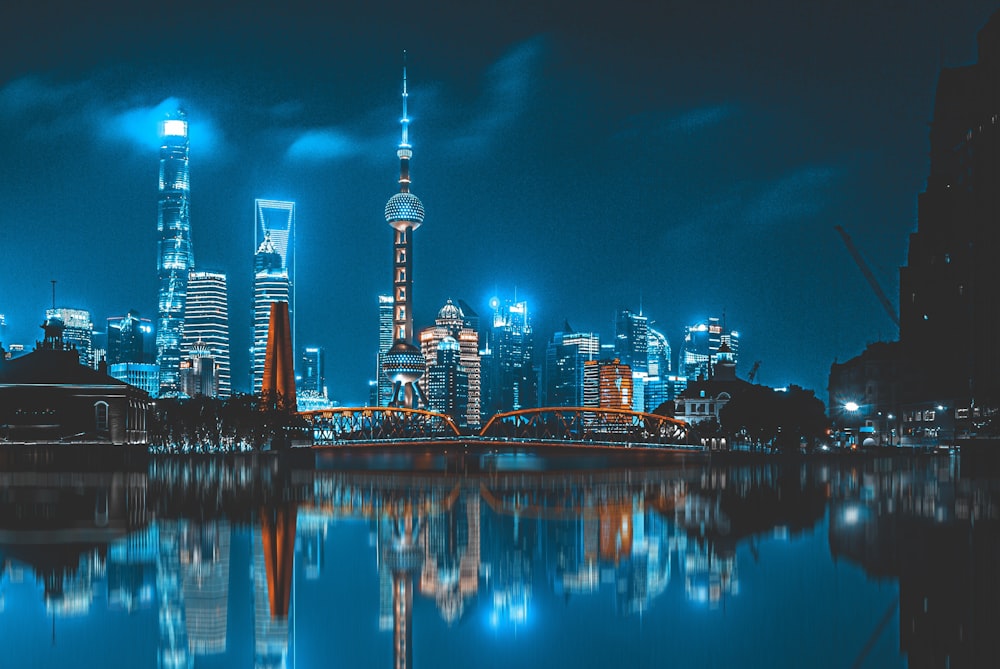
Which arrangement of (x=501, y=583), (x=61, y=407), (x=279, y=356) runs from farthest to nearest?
(x=279, y=356) → (x=61, y=407) → (x=501, y=583)

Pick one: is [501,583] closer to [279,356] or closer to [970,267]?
[279,356]

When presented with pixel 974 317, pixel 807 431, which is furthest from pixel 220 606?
pixel 974 317

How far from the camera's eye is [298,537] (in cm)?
4459

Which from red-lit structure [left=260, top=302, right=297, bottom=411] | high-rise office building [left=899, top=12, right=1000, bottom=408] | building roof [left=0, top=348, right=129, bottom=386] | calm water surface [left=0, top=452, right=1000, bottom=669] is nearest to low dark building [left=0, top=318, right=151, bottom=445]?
building roof [left=0, top=348, right=129, bottom=386]

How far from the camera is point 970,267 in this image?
176 meters

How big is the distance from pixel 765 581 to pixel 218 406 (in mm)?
133200

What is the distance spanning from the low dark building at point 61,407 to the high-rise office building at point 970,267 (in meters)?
109

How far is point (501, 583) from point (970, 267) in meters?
165

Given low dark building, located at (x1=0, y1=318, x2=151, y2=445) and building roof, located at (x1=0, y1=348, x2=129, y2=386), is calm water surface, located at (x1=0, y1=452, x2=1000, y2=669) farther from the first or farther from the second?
building roof, located at (x1=0, y1=348, x2=129, y2=386)

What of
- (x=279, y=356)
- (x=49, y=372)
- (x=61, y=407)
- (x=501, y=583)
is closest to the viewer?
(x=501, y=583)

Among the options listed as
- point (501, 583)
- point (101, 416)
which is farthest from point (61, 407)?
point (501, 583)

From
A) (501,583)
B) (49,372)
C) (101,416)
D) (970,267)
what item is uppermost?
(970,267)

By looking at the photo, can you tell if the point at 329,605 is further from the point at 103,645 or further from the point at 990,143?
the point at 990,143

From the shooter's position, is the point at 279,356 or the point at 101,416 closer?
the point at 101,416
